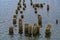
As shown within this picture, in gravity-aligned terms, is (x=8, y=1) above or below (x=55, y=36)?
above

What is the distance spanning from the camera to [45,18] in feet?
61.5

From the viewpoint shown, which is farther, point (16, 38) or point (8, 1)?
point (8, 1)

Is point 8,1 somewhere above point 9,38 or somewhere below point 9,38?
above

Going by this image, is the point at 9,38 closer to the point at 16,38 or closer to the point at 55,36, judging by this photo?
the point at 16,38

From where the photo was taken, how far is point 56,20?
17781 millimetres

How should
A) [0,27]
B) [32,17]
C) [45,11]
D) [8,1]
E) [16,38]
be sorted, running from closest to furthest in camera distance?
[16,38]
[0,27]
[32,17]
[45,11]
[8,1]

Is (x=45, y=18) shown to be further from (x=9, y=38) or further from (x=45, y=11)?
(x=9, y=38)

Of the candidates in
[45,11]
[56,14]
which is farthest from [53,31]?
[45,11]

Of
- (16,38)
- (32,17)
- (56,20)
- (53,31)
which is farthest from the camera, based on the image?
(32,17)

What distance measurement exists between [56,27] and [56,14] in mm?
4266

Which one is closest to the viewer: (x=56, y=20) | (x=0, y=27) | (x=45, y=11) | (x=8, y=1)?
(x=0, y=27)

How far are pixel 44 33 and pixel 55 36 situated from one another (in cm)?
69

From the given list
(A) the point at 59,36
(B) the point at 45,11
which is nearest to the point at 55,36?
(A) the point at 59,36

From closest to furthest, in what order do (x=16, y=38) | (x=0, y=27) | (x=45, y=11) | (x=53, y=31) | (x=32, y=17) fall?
(x=16, y=38) < (x=53, y=31) < (x=0, y=27) < (x=32, y=17) < (x=45, y=11)
